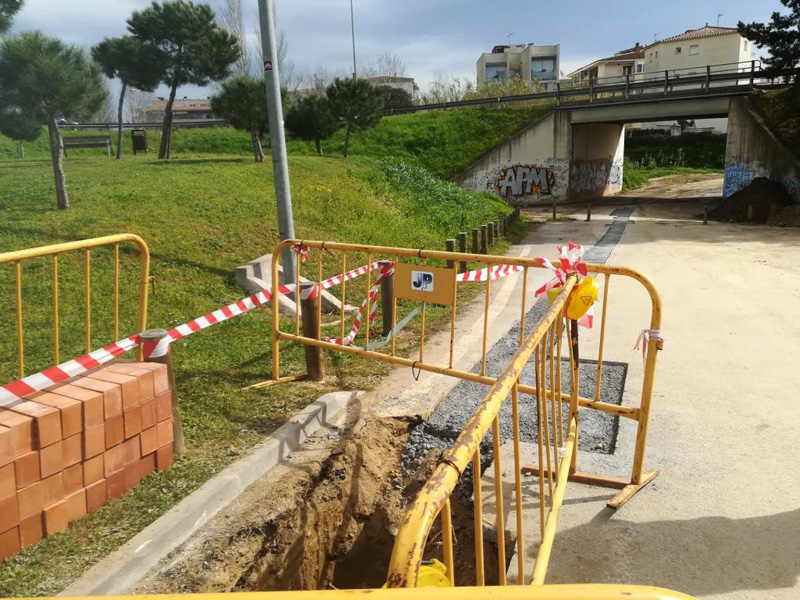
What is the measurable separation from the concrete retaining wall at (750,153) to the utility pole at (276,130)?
22.5 meters

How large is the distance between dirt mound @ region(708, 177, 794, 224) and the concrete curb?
21.6 m

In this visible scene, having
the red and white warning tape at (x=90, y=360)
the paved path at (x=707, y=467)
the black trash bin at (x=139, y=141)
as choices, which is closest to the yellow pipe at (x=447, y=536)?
the paved path at (x=707, y=467)

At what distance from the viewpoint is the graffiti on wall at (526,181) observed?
31828 mm

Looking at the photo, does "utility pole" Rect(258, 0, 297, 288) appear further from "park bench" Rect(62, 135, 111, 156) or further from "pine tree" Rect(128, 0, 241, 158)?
"park bench" Rect(62, 135, 111, 156)

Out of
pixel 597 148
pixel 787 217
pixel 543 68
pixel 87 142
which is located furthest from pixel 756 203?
pixel 543 68

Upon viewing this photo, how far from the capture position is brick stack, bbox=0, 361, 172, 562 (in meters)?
3.32

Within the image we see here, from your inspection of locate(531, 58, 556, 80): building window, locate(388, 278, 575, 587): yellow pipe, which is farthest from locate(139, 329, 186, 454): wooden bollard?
locate(531, 58, 556, 80): building window

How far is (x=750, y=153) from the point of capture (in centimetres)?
2562

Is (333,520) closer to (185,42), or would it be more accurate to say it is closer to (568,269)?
(568,269)

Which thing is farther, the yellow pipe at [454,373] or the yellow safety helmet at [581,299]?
the yellow pipe at [454,373]

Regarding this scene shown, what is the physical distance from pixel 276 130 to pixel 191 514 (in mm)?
5617

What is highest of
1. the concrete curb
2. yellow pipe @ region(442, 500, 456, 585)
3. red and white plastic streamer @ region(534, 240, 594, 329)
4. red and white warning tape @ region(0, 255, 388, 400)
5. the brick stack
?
red and white plastic streamer @ region(534, 240, 594, 329)

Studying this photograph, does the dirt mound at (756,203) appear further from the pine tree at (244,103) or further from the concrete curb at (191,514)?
the concrete curb at (191,514)

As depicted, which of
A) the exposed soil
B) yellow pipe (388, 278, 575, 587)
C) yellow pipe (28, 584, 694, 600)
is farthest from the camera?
the exposed soil
